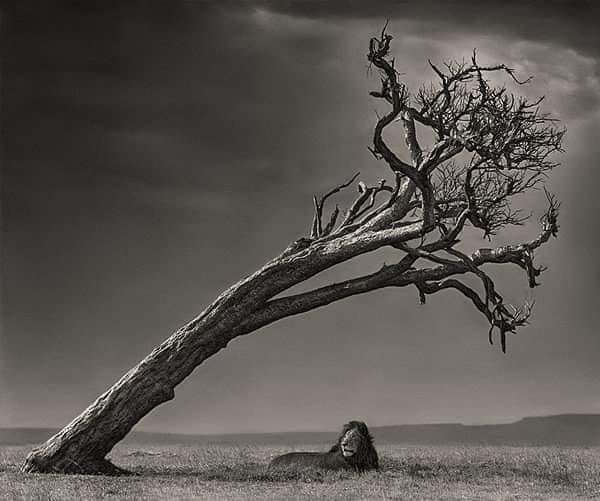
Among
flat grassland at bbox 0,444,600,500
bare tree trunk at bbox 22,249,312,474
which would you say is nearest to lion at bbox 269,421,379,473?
flat grassland at bbox 0,444,600,500

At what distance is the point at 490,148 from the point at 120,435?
869cm

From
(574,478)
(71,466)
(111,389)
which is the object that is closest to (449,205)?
(574,478)

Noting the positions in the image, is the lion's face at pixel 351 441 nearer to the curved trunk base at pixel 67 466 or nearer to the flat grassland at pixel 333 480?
the flat grassland at pixel 333 480

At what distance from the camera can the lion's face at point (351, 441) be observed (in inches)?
715

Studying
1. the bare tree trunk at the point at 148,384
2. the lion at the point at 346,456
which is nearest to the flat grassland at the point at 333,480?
the lion at the point at 346,456

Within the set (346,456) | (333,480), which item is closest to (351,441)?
(346,456)

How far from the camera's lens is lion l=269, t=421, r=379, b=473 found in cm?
1814

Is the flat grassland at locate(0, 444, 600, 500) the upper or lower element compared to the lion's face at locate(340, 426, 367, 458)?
lower

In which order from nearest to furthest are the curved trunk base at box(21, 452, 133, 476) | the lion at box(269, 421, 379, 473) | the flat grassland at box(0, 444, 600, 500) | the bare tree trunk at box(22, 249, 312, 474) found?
the flat grassland at box(0, 444, 600, 500) < the lion at box(269, 421, 379, 473) < the curved trunk base at box(21, 452, 133, 476) < the bare tree trunk at box(22, 249, 312, 474)

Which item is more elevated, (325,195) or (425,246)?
(325,195)

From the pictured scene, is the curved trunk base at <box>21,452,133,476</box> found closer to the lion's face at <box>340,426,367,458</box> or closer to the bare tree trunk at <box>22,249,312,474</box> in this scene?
the bare tree trunk at <box>22,249,312,474</box>

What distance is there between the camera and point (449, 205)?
20531mm

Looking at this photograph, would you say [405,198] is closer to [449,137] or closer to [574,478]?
[449,137]

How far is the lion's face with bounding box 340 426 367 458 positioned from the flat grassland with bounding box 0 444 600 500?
45cm
